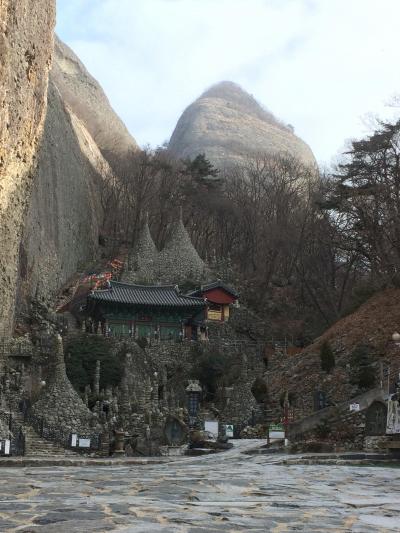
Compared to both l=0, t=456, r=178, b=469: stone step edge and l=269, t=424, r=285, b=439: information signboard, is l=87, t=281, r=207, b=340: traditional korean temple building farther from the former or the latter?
l=0, t=456, r=178, b=469: stone step edge

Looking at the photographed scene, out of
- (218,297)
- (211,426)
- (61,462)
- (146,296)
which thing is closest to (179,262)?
(218,297)

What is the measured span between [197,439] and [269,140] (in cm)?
10606

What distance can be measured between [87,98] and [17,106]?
78.3 m

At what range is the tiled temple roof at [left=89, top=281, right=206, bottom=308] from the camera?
40.6m

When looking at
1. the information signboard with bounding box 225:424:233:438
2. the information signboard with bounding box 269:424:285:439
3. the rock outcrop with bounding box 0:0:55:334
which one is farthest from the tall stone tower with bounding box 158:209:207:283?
the information signboard with bounding box 269:424:285:439

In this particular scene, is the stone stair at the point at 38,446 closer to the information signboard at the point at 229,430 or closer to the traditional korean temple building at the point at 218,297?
the information signboard at the point at 229,430

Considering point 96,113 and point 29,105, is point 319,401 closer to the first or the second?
point 29,105

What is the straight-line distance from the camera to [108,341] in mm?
36375

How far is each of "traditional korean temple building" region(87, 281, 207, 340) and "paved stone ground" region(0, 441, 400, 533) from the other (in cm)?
2961

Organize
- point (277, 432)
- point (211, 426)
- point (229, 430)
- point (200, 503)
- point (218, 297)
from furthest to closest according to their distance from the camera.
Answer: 1. point (218, 297)
2. point (229, 430)
3. point (211, 426)
4. point (277, 432)
5. point (200, 503)

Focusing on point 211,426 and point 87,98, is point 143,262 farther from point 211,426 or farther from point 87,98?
point 87,98

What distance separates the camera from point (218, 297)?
4475 centimetres

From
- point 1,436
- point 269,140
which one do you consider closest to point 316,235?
point 1,436

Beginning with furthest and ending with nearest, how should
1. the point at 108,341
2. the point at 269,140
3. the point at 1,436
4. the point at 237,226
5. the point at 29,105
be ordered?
the point at 269,140
the point at 237,226
the point at 108,341
the point at 29,105
the point at 1,436
